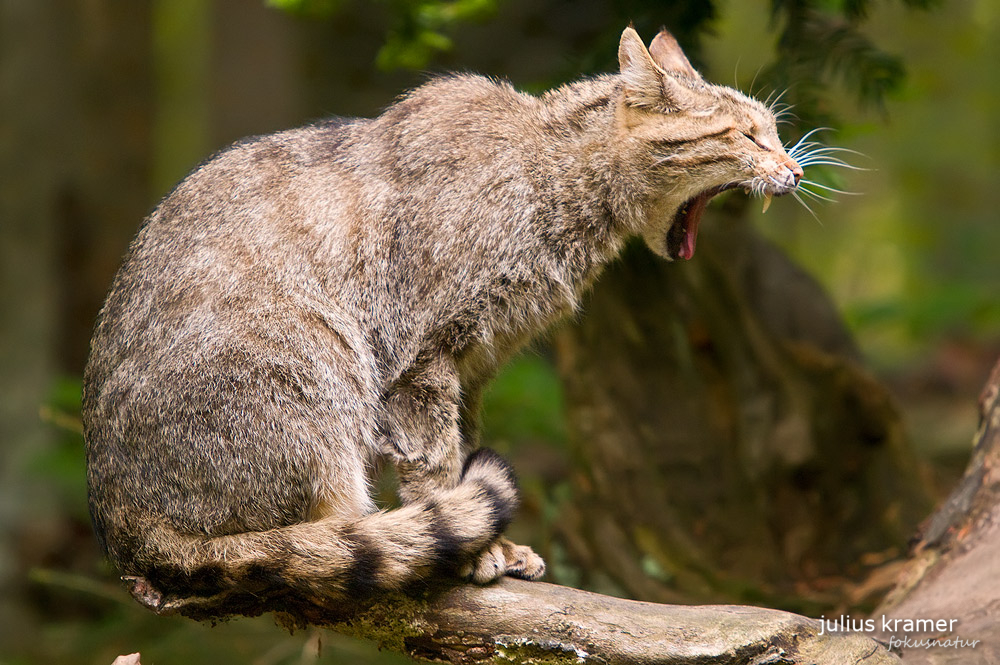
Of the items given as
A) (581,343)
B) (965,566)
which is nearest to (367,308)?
(581,343)

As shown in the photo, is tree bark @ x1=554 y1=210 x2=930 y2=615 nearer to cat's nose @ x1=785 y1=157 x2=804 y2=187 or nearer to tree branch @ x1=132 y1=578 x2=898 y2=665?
cat's nose @ x1=785 y1=157 x2=804 y2=187

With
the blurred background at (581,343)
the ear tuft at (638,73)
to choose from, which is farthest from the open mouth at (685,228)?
the blurred background at (581,343)

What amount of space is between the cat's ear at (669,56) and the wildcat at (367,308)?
0.01 m

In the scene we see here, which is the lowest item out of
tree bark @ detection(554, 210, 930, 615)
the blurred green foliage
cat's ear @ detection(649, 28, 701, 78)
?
tree bark @ detection(554, 210, 930, 615)

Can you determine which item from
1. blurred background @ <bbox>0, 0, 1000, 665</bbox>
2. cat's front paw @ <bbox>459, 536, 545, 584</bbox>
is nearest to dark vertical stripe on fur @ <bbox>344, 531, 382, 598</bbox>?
cat's front paw @ <bbox>459, 536, 545, 584</bbox>

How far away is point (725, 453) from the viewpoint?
5.44 metres

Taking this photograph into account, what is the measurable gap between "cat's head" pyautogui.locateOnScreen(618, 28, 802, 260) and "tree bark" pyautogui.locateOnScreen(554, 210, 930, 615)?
5.33ft

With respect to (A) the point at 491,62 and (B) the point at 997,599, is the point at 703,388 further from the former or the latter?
(A) the point at 491,62

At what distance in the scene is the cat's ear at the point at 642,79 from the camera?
10.9 ft

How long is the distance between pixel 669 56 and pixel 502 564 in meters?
2.11

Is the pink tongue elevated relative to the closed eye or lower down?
lower down

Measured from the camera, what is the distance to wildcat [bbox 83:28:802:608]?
118 inches

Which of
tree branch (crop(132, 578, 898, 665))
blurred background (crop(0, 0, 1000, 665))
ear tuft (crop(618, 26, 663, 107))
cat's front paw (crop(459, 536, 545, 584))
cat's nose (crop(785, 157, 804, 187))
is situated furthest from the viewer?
blurred background (crop(0, 0, 1000, 665))

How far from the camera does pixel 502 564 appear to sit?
3.06 metres
